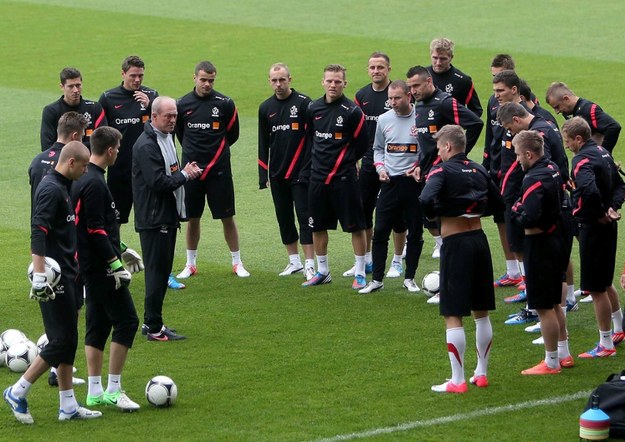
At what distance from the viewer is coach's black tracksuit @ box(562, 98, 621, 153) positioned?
1260 centimetres

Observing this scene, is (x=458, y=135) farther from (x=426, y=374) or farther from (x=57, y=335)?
(x=57, y=335)

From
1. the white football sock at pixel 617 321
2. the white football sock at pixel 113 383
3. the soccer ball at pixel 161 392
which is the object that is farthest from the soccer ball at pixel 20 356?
the white football sock at pixel 617 321

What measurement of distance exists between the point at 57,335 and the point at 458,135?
3.70m

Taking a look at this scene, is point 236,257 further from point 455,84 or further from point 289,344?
point 455,84

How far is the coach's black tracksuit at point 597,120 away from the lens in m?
12.6

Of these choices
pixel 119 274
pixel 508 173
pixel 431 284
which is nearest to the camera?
pixel 119 274

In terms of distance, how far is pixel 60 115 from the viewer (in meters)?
14.0

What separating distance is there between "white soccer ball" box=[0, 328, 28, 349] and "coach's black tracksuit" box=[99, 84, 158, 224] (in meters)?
3.40

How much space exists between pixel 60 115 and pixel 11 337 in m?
3.43

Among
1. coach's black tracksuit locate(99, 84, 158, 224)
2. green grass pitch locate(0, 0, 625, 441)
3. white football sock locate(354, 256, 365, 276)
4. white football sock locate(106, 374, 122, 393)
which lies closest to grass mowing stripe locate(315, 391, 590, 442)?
green grass pitch locate(0, 0, 625, 441)

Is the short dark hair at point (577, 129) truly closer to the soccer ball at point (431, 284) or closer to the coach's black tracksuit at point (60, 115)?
the soccer ball at point (431, 284)

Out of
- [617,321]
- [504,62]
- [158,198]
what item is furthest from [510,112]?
[158,198]

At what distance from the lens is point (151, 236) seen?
39.8 feet

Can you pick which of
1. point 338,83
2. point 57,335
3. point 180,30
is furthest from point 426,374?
point 180,30
